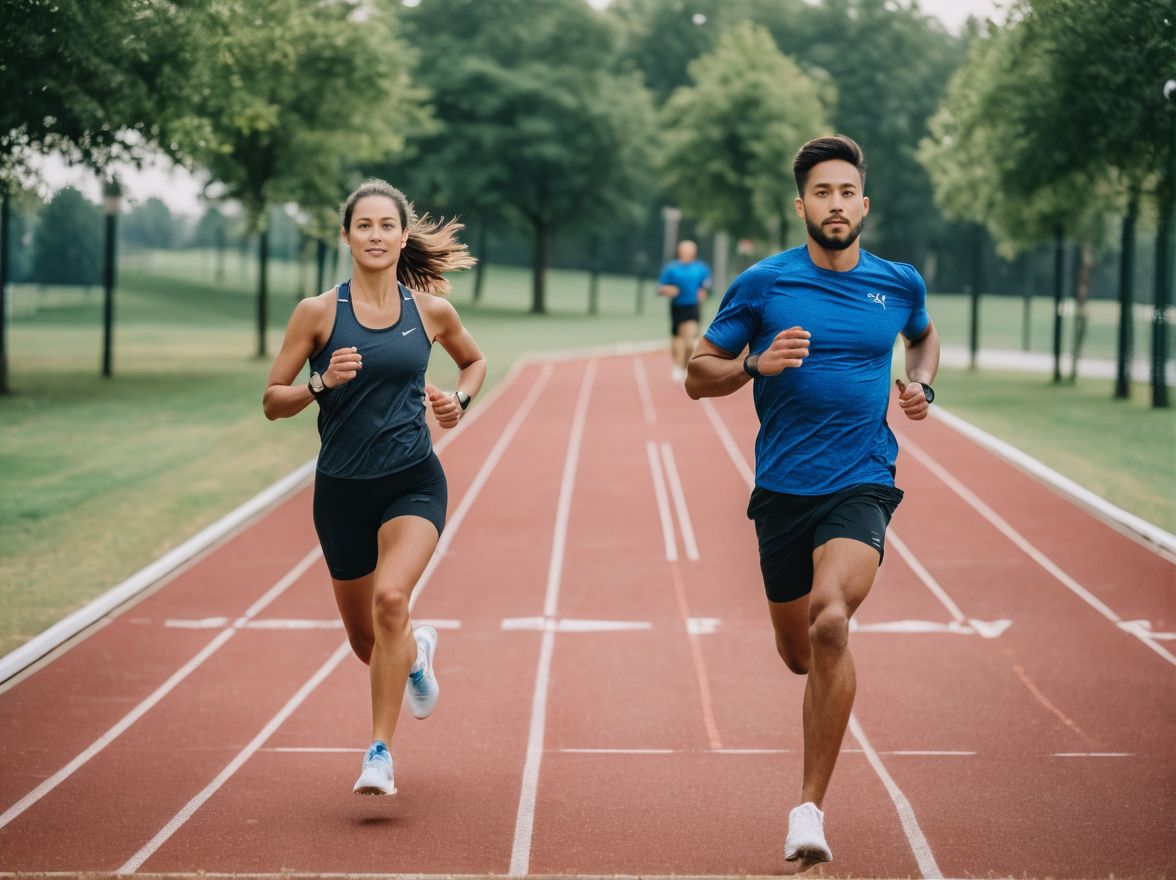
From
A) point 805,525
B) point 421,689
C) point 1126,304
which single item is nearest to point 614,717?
point 421,689

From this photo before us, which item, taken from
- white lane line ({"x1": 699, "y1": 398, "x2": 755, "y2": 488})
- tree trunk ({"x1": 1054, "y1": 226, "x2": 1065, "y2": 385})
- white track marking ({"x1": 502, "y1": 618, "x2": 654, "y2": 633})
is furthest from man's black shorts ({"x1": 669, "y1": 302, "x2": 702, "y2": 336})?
white track marking ({"x1": 502, "y1": 618, "x2": 654, "y2": 633})

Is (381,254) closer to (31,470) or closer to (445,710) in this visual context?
(445,710)

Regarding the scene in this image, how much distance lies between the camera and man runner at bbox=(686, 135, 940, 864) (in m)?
5.06

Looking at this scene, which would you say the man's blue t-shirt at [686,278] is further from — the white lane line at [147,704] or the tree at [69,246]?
the white lane line at [147,704]

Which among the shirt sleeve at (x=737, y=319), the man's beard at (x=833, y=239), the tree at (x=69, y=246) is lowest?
the shirt sleeve at (x=737, y=319)

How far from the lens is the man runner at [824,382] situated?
5.06m

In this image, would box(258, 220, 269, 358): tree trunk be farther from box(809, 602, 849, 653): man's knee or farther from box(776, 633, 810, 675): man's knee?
box(809, 602, 849, 653): man's knee

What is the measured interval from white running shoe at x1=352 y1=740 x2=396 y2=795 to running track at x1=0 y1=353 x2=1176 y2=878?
0.57 feet

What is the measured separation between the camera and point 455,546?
12062 mm

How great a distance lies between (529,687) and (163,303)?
2008 inches

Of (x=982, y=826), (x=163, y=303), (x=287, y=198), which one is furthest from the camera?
(x=163, y=303)

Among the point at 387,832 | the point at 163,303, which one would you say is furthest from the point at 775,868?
the point at 163,303

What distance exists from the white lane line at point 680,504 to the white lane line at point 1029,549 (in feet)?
8.24

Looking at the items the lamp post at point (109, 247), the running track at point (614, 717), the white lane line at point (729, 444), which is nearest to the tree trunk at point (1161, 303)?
the white lane line at point (729, 444)
